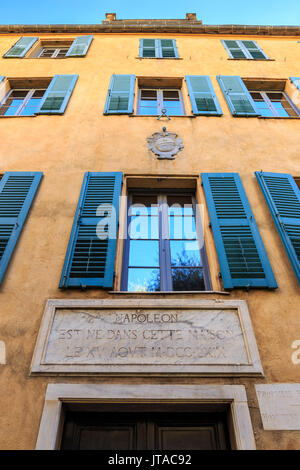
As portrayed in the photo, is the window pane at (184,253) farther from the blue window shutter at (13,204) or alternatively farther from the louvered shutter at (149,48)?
the louvered shutter at (149,48)

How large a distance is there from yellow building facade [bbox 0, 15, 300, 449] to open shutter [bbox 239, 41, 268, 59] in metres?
1.68

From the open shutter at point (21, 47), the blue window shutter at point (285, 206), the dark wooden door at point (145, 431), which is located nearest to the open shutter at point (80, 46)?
the open shutter at point (21, 47)

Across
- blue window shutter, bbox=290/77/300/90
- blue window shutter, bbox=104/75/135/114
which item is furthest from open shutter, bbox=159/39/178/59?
blue window shutter, bbox=290/77/300/90

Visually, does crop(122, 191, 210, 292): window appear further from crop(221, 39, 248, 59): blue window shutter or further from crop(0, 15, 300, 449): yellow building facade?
crop(221, 39, 248, 59): blue window shutter

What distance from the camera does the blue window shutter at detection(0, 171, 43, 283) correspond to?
4.05m

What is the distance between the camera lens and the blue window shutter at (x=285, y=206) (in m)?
4.02

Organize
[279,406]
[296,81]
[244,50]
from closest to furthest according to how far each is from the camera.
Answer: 1. [279,406]
2. [296,81]
3. [244,50]

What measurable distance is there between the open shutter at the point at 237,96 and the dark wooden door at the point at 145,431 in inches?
207

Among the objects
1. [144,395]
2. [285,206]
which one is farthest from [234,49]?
[144,395]

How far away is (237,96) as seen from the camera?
6773mm

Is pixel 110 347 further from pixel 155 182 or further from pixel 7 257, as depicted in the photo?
pixel 155 182

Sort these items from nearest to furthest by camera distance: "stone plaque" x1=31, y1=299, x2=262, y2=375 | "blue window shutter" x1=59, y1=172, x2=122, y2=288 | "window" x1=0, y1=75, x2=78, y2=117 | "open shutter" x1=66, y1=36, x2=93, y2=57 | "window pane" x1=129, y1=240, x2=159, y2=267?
"stone plaque" x1=31, y1=299, x2=262, y2=375
"blue window shutter" x1=59, y1=172, x2=122, y2=288
"window pane" x1=129, y1=240, x2=159, y2=267
"window" x1=0, y1=75, x2=78, y2=117
"open shutter" x1=66, y1=36, x2=93, y2=57

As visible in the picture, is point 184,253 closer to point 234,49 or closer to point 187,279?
point 187,279

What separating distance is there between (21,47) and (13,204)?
6249mm
